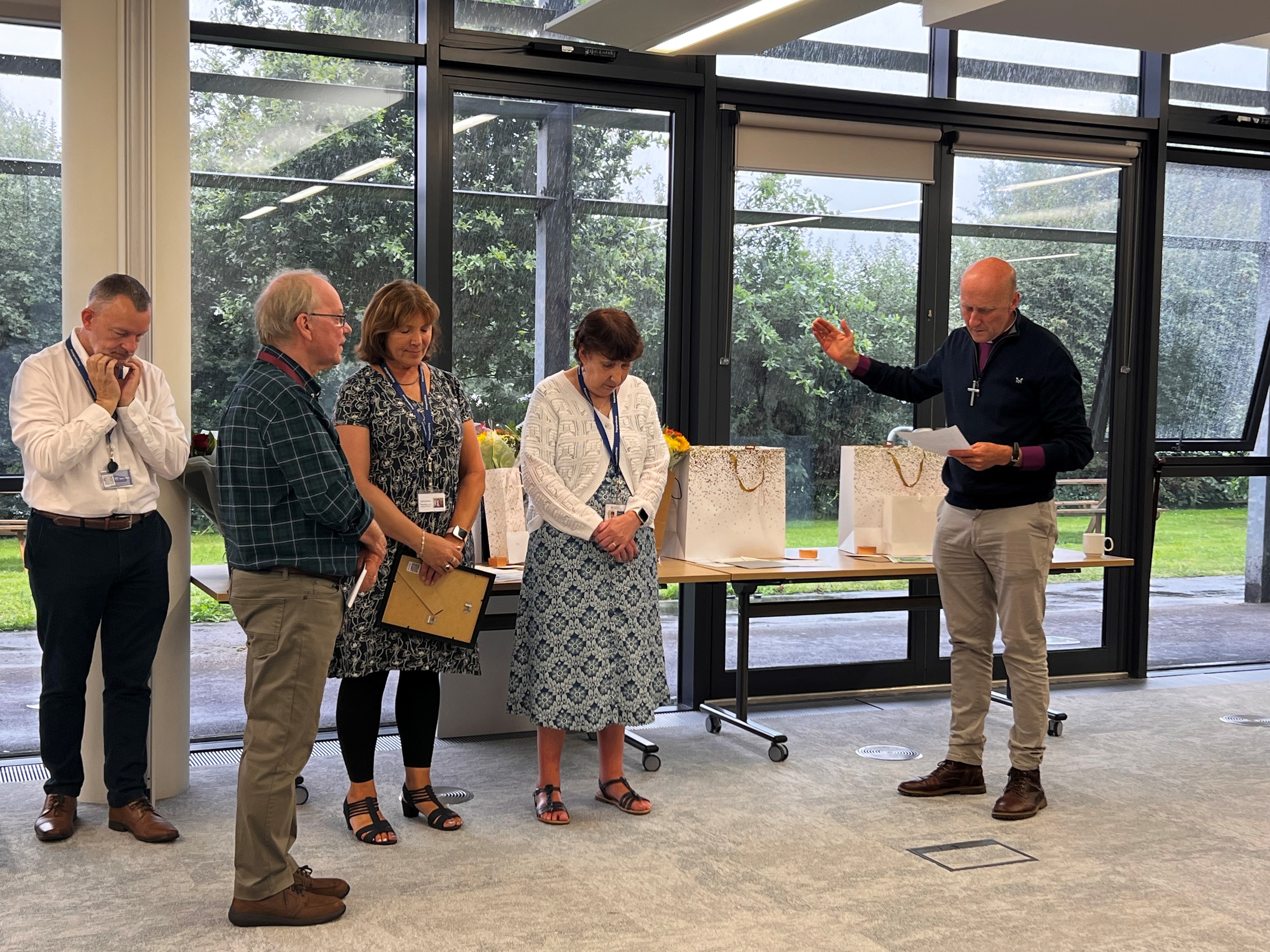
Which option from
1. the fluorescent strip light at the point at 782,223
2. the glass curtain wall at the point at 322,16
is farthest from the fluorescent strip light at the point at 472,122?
the fluorescent strip light at the point at 782,223

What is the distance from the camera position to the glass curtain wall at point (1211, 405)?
6.50m

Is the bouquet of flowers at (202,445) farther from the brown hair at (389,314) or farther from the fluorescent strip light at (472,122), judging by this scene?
the fluorescent strip light at (472,122)

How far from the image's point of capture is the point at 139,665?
3.78 meters

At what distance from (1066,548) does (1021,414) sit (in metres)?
1.90

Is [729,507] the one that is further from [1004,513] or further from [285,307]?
[285,307]

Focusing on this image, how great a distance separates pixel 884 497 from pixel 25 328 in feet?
11.0

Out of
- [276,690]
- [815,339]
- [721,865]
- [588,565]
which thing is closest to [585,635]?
[588,565]

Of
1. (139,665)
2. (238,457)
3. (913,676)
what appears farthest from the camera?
(913,676)

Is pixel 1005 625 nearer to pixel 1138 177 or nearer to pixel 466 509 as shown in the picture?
pixel 466 509

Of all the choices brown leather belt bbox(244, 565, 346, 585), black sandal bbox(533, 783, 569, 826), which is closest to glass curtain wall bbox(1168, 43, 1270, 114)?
black sandal bbox(533, 783, 569, 826)

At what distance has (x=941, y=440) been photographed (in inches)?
156

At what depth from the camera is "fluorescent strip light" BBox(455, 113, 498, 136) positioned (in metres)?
5.07

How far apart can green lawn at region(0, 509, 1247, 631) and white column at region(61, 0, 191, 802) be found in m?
0.38

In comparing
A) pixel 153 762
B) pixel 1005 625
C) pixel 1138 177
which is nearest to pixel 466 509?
pixel 153 762
